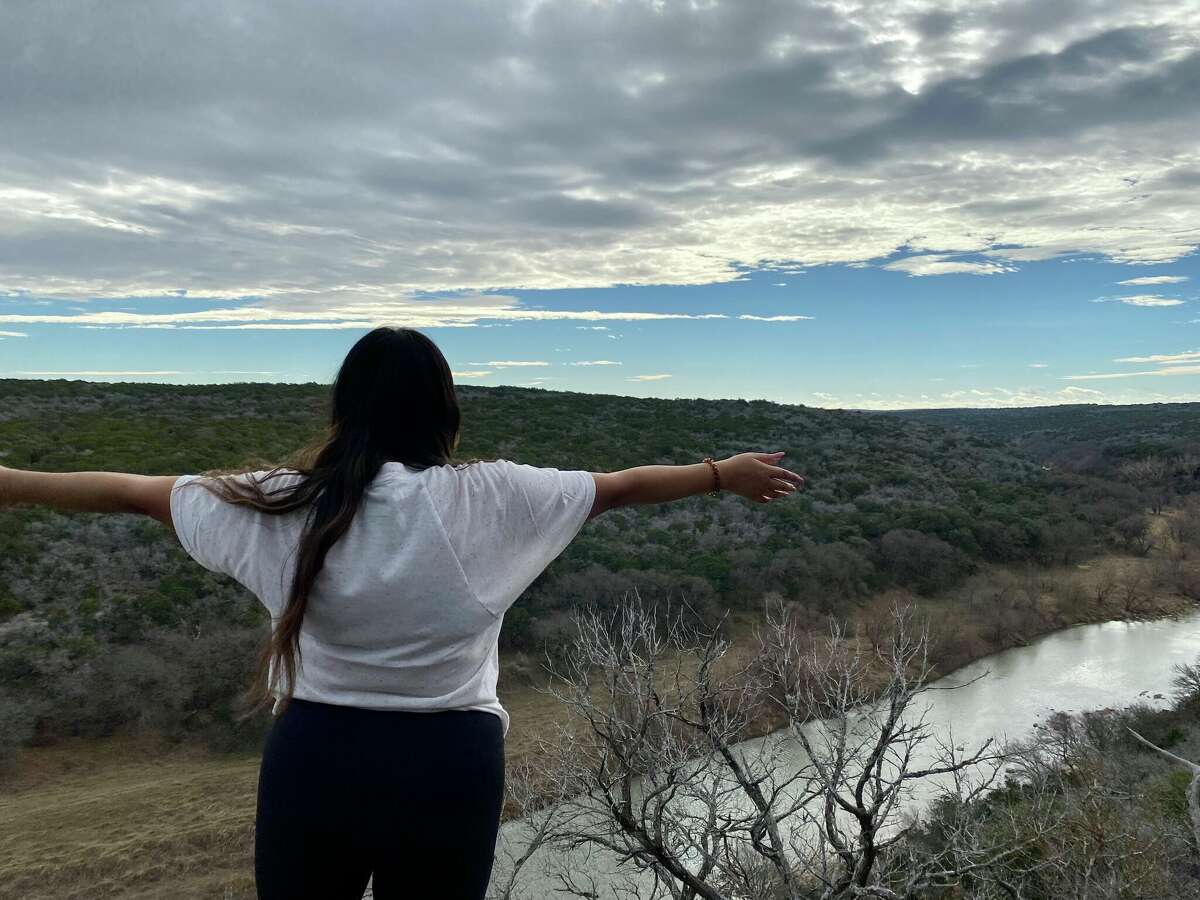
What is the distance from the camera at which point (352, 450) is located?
4.27 feet

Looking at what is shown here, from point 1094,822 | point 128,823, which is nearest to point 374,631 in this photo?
point 1094,822

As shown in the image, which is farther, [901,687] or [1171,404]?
[1171,404]

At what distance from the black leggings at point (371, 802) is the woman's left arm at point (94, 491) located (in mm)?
406

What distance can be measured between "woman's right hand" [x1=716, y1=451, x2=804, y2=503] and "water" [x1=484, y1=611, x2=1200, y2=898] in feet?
35.3

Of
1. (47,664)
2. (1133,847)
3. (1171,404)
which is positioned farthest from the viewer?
(1171,404)

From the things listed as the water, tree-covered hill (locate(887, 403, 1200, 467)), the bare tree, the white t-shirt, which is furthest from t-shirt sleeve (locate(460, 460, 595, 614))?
tree-covered hill (locate(887, 403, 1200, 467))

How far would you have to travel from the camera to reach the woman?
1219 millimetres

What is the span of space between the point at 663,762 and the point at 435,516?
6.51m

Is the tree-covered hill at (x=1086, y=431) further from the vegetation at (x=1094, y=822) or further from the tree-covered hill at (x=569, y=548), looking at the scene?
the vegetation at (x=1094, y=822)

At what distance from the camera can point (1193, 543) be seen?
1125 inches

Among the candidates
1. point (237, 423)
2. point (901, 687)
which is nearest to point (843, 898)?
point (901, 687)

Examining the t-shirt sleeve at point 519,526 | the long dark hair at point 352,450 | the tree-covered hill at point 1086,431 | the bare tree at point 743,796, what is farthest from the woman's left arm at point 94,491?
the tree-covered hill at point 1086,431

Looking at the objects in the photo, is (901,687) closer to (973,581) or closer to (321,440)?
(321,440)

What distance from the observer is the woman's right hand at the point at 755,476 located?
62.0 inches
